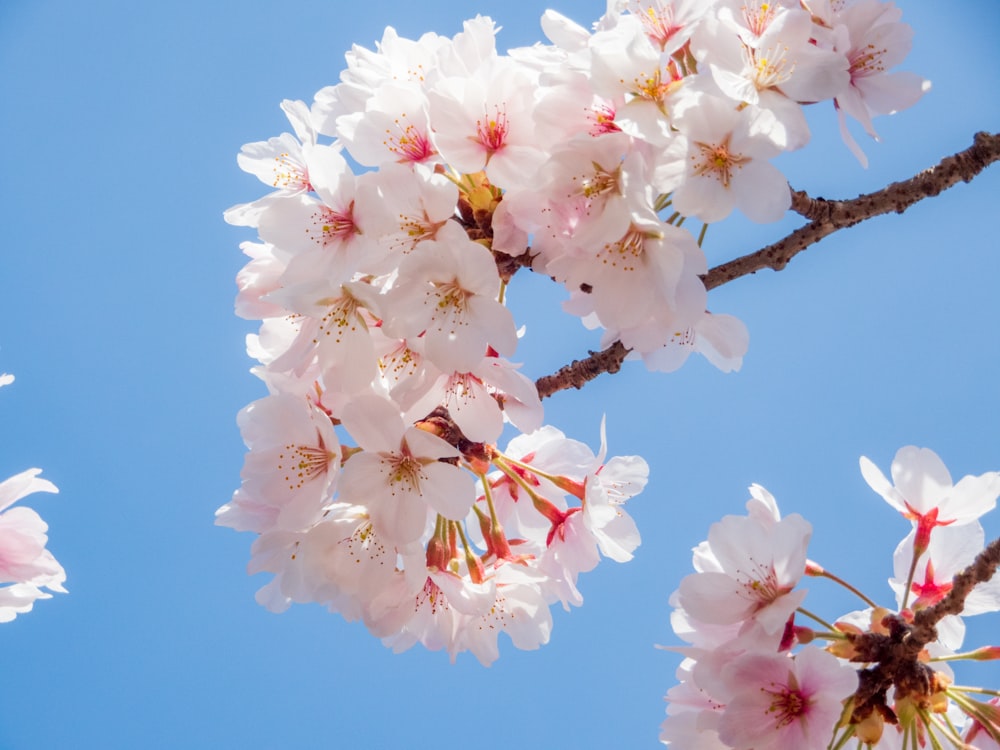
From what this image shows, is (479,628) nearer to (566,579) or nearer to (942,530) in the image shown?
(566,579)

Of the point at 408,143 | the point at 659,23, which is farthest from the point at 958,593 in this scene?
the point at 408,143

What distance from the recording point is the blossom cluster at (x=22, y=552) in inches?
78.3

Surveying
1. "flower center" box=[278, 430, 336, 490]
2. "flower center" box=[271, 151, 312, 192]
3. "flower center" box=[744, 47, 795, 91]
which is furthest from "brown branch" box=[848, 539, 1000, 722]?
"flower center" box=[271, 151, 312, 192]

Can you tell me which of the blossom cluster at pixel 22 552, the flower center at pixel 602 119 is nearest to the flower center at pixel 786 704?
the flower center at pixel 602 119

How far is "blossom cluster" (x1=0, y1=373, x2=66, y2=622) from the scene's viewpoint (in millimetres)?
1989

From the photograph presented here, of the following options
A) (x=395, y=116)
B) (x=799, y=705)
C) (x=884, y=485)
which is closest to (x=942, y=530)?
(x=884, y=485)

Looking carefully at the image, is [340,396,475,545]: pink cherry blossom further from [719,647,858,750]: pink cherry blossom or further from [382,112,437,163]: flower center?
[719,647,858,750]: pink cherry blossom

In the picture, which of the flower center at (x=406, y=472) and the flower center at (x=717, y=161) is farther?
the flower center at (x=406, y=472)

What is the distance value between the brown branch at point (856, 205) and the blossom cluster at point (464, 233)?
0.12 metres

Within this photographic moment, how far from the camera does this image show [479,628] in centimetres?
181

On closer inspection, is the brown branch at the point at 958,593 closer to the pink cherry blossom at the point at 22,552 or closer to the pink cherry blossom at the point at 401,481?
the pink cherry blossom at the point at 401,481

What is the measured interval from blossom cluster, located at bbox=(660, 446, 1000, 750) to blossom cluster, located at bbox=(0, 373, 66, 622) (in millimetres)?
1481

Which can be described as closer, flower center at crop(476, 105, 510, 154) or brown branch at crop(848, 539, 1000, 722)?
flower center at crop(476, 105, 510, 154)

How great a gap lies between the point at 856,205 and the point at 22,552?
77.9 inches
